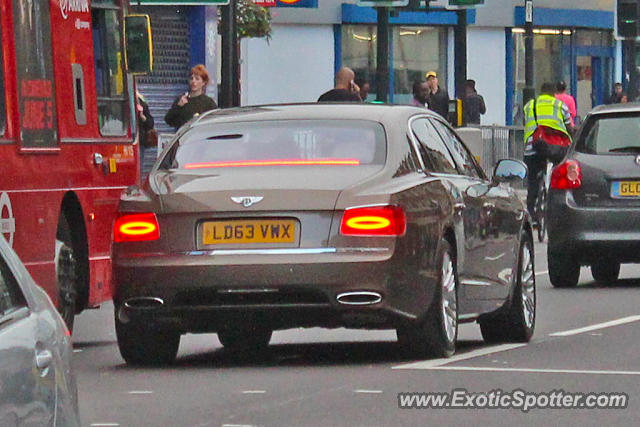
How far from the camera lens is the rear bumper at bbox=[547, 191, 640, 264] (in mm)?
17234

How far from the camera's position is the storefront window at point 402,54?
1772 inches

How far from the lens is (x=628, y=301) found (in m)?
15.7

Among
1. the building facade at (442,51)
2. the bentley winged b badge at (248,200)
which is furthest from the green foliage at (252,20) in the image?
the bentley winged b badge at (248,200)

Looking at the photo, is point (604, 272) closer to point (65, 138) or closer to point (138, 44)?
point (138, 44)

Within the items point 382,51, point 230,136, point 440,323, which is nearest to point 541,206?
point 382,51

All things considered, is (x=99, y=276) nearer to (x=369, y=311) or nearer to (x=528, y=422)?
(x=369, y=311)

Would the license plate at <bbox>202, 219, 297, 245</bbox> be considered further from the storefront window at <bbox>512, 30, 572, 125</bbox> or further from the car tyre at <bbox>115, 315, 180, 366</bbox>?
the storefront window at <bbox>512, 30, 572, 125</bbox>

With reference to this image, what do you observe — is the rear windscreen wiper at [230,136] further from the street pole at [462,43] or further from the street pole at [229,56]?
the street pole at [462,43]

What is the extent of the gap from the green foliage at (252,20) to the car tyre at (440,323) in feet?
68.2

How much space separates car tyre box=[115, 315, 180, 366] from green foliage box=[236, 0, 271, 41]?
20810 millimetres

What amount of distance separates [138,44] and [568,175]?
4394 millimetres

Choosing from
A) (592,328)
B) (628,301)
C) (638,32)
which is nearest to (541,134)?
(638,32)

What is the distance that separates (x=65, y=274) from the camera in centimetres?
1307

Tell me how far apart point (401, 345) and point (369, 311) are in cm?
69
